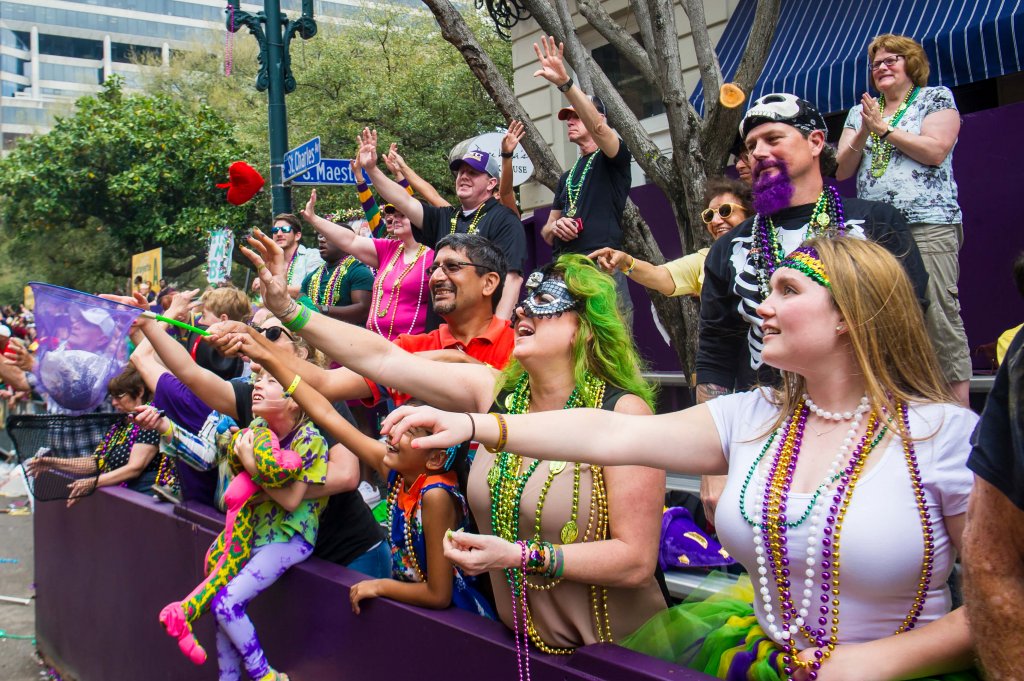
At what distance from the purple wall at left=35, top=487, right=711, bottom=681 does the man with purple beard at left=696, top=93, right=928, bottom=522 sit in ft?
2.86

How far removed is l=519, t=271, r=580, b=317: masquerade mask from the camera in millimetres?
3021

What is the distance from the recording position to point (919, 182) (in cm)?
434

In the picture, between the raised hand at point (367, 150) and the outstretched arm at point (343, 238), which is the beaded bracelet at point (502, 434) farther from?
the outstretched arm at point (343, 238)

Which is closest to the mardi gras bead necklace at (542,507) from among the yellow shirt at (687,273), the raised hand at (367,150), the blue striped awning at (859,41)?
the yellow shirt at (687,273)

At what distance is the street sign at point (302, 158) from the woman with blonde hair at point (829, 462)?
6.04 meters

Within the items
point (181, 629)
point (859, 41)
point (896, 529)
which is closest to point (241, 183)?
point (181, 629)

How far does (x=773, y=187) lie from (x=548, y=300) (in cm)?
91

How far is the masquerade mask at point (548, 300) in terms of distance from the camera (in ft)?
9.91

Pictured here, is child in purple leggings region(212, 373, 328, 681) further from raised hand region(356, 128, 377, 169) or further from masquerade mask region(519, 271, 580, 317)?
raised hand region(356, 128, 377, 169)

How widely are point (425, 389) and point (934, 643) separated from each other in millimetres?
1758

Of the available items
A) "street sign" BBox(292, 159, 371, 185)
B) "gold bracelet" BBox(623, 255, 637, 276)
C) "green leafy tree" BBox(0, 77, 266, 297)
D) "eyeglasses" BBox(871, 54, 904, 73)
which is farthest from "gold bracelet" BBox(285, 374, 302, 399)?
"green leafy tree" BBox(0, 77, 266, 297)

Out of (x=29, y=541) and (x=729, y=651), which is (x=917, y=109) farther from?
(x=29, y=541)

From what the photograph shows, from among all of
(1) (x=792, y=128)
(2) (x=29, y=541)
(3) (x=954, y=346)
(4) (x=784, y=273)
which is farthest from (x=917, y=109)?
(2) (x=29, y=541)

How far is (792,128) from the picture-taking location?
3246 millimetres
